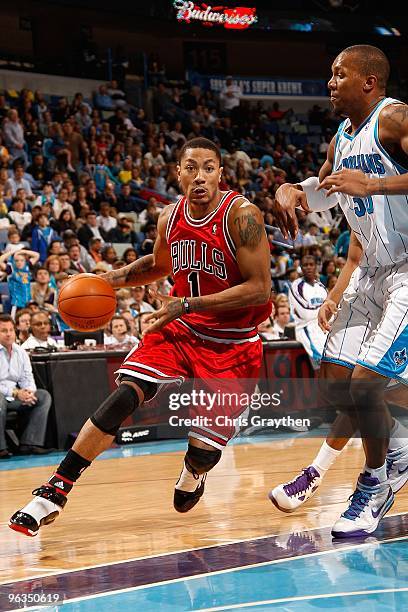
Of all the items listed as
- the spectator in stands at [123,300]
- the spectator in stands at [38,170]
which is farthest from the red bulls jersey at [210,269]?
the spectator in stands at [38,170]

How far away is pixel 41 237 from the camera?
12.6 metres

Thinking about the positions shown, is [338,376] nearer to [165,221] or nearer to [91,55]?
[165,221]

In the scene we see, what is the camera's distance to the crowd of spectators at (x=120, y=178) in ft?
37.9

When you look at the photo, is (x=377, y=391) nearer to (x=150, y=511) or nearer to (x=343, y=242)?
(x=150, y=511)

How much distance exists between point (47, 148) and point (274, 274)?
4.43 m

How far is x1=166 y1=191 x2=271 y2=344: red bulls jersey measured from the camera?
4.79 metres

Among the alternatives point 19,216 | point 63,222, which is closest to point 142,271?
point 19,216

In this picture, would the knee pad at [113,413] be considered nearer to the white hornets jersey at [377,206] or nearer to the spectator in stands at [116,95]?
the white hornets jersey at [377,206]

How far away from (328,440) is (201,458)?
2.53 feet

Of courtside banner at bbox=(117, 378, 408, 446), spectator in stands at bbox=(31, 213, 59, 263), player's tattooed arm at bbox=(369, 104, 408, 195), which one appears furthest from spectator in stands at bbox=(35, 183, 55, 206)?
player's tattooed arm at bbox=(369, 104, 408, 195)

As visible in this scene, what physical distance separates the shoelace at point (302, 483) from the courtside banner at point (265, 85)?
18.5m

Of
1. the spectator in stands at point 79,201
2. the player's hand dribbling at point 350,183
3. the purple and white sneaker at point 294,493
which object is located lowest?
the purple and white sneaker at point 294,493

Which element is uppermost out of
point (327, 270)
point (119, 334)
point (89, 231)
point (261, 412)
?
point (89, 231)

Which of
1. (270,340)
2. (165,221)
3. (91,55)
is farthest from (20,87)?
(165,221)
